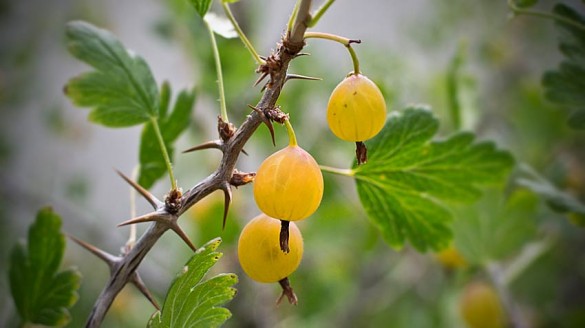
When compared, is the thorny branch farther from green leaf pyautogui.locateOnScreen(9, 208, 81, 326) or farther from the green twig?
the green twig

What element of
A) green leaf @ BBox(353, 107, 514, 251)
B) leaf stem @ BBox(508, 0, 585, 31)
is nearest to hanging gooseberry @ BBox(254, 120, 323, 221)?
green leaf @ BBox(353, 107, 514, 251)

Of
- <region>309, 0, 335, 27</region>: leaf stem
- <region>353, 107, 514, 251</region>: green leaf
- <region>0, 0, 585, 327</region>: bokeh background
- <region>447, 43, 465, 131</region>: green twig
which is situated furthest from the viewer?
<region>0, 0, 585, 327</region>: bokeh background

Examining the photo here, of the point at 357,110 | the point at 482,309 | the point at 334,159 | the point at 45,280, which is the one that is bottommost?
the point at 482,309

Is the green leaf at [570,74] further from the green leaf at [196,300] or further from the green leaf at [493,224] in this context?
the green leaf at [196,300]

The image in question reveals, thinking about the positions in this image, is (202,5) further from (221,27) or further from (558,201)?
(558,201)

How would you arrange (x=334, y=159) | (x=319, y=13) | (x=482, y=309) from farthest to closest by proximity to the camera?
1. (x=334, y=159)
2. (x=482, y=309)
3. (x=319, y=13)

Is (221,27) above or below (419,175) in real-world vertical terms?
above

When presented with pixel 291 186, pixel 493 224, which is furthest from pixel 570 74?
pixel 291 186
